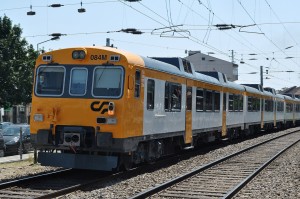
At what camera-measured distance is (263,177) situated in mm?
12945

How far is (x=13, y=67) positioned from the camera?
44.8m

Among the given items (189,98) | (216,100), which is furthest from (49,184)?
(216,100)

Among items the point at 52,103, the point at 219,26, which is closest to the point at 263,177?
the point at 52,103

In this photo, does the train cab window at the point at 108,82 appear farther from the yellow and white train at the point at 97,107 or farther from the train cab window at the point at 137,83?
the train cab window at the point at 137,83

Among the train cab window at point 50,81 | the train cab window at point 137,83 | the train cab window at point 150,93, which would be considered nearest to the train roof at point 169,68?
the train cab window at point 150,93

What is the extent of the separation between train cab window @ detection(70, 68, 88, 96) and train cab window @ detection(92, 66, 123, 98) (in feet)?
0.91

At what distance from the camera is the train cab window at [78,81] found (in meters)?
12.3

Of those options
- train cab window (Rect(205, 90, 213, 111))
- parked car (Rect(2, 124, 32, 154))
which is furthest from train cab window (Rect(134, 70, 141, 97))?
parked car (Rect(2, 124, 32, 154))

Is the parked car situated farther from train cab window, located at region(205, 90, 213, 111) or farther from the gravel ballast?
the gravel ballast

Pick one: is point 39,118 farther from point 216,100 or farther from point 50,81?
point 216,100

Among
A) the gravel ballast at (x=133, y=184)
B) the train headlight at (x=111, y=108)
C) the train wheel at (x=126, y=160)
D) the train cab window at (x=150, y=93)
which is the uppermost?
the train cab window at (x=150, y=93)

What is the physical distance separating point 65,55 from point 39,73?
0.78m

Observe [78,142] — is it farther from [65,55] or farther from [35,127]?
[65,55]

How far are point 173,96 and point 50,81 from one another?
13.8ft
